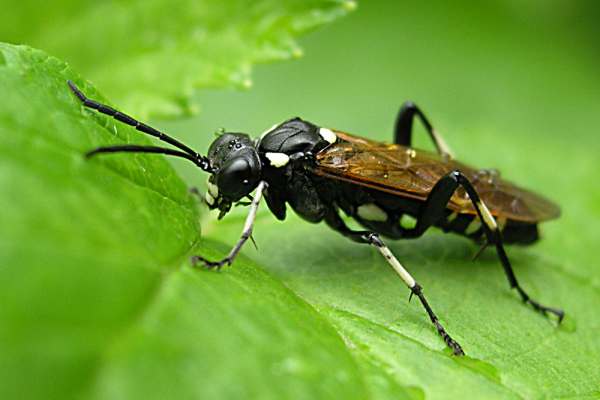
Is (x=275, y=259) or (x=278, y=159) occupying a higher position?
(x=278, y=159)

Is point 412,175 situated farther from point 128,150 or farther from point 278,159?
point 128,150

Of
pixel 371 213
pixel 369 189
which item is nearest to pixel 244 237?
pixel 369 189

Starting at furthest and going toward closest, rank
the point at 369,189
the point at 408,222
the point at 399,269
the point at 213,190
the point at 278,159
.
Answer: the point at 408,222, the point at 369,189, the point at 278,159, the point at 213,190, the point at 399,269

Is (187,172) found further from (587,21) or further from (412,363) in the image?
(587,21)

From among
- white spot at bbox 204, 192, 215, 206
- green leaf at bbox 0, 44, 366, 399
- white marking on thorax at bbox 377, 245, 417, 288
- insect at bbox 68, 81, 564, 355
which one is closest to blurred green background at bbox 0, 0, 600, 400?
green leaf at bbox 0, 44, 366, 399

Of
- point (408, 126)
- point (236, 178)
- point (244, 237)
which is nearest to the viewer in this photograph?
point (244, 237)

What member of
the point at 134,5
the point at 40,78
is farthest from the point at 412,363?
the point at 134,5
